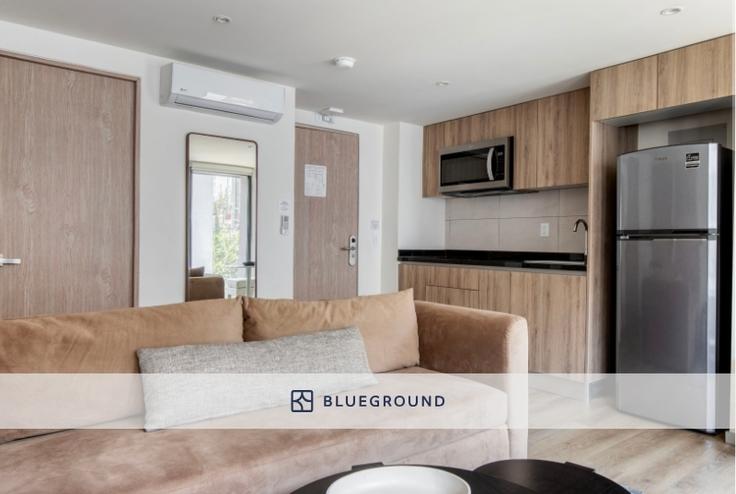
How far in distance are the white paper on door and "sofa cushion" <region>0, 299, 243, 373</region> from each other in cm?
278

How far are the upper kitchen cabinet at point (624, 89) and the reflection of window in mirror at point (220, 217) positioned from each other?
240 centimetres

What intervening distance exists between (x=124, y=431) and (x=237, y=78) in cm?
252

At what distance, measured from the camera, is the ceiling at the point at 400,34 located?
103 inches

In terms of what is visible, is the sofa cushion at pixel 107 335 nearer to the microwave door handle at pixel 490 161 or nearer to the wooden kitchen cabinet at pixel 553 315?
A: the wooden kitchen cabinet at pixel 553 315

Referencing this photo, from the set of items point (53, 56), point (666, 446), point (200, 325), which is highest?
point (53, 56)

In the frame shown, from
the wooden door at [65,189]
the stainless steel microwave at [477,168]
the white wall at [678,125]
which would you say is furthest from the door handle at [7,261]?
the white wall at [678,125]

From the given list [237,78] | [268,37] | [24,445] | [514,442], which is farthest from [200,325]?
[237,78]

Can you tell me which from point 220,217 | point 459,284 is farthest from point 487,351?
point 220,217

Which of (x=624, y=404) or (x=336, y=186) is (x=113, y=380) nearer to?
(x=624, y=404)

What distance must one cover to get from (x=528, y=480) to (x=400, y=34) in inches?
95.3

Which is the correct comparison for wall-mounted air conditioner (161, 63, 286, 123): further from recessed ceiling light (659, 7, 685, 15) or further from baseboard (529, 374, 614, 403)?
baseboard (529, 374, 614, 403)

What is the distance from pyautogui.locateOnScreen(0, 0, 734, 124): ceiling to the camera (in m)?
2.62

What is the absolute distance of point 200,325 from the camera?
77.9 inches

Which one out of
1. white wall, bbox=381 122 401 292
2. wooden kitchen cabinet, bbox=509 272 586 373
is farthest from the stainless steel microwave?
wooden kitchen cabinet, bbox=509 272 586 373
